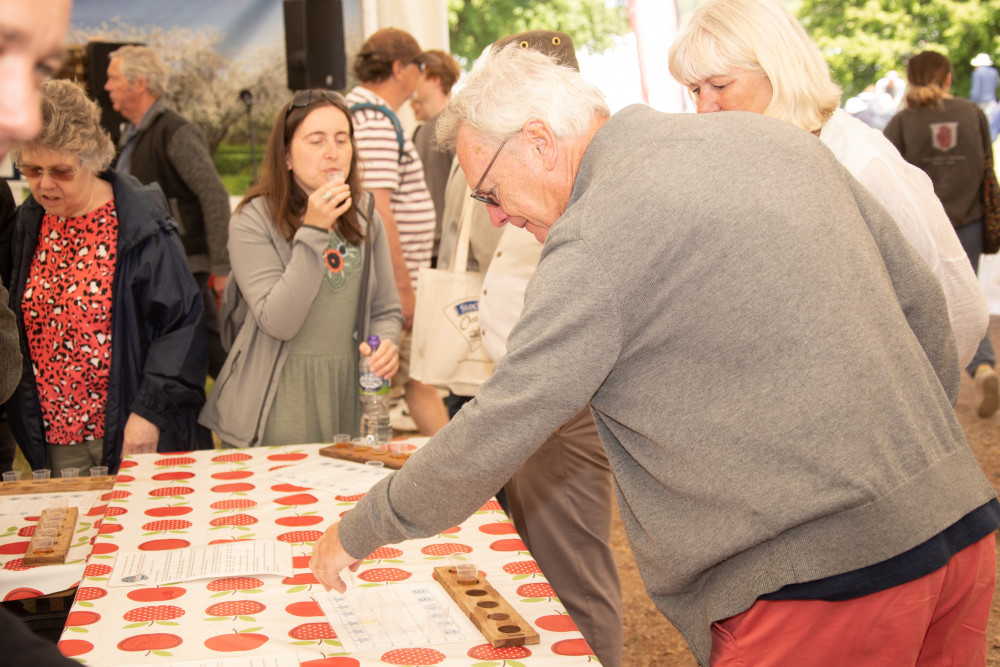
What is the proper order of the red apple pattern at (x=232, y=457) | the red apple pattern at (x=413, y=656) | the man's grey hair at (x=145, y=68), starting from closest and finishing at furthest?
the red apple pattern at (x=413, y=656), the red apple pattern at (x=232, y=457), the man's grey hair at (x=145, y=68)

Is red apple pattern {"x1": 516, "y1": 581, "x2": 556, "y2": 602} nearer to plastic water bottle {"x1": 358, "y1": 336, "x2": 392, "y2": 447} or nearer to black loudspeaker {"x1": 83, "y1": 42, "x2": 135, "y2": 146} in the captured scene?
plastic water bottle {"x1": 358, "y1": 336, "x2": 392, "y2": 447}

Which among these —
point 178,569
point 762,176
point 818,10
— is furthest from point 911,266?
point 818,10

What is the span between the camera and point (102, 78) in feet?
17.5

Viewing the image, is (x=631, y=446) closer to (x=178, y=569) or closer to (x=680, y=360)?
(x=680, y=360)

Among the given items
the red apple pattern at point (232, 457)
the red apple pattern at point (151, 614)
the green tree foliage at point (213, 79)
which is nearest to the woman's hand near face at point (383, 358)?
the red apple pattern at point (232, 457)

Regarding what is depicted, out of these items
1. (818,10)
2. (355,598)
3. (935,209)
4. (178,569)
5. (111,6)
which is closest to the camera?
(355,598)

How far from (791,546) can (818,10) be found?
18.4 meters

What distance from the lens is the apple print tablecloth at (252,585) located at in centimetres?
128

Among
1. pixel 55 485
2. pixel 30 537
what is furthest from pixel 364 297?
pixel 30 537

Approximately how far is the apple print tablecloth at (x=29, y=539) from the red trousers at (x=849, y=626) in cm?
115

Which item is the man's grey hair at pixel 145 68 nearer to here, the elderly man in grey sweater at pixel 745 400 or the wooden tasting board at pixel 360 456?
the wooden tasting board at pixel 360 456

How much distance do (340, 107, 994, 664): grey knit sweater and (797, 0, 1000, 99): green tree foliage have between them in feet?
53.0

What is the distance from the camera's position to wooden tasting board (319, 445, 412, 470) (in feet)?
7.06

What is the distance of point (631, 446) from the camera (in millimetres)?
1238
